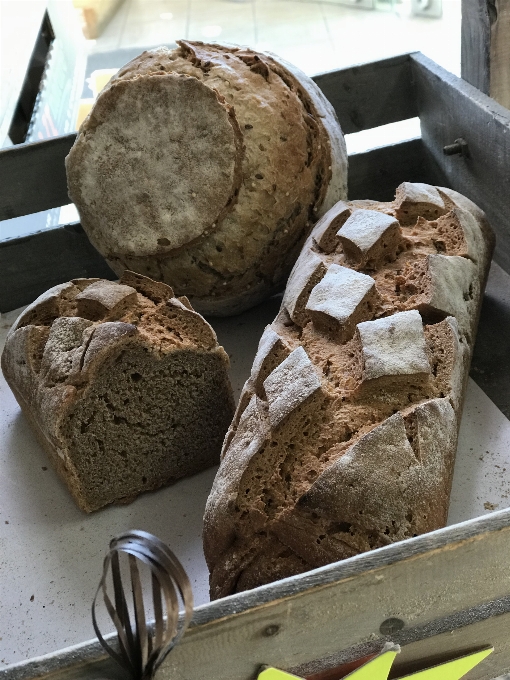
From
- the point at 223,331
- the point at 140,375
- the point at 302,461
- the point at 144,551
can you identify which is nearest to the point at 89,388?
the point at 140,375

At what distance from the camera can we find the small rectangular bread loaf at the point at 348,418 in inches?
46.1

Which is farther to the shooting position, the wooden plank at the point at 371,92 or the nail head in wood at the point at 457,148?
the wooden plank at the point at 371,92

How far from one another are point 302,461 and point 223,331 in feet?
2.84

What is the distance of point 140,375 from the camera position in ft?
4.99

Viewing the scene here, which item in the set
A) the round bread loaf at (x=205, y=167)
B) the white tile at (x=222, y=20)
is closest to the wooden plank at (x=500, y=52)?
the round bread loaf at (x=205, y=167)

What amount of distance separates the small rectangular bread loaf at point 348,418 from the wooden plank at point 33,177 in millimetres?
952

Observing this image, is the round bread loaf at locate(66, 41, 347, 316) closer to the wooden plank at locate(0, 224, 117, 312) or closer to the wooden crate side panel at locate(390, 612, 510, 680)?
the wooden plank at locate(0, 224, 117, 312)

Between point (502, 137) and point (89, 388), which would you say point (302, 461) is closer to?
point (89, 388)

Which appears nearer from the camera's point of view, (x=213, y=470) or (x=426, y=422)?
(x=426, y=422)

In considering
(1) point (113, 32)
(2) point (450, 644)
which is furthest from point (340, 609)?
(1) point (113, 32)

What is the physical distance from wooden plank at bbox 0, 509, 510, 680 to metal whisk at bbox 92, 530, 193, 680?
54mm

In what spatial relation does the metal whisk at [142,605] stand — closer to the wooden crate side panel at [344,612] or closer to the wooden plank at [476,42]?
the wooden crate side panel at [344,612]

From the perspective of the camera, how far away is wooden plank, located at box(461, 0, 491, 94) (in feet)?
6.66

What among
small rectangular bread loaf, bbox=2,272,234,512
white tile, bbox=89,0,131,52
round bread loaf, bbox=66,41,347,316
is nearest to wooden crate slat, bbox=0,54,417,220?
round bread loaf, bbox=66,41,347,316
